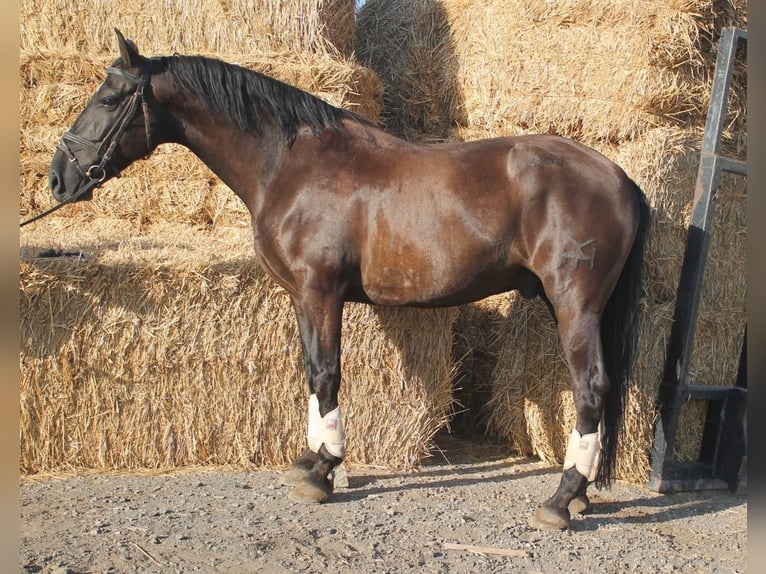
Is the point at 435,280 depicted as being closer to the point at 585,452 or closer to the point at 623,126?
the point at 585,452

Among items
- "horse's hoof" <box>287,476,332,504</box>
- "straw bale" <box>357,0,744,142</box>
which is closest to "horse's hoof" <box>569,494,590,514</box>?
"horse's hoof" <box>287,476,332,504</box>

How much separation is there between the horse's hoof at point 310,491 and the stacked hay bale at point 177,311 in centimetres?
58

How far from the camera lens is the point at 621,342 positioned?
3.46 meters

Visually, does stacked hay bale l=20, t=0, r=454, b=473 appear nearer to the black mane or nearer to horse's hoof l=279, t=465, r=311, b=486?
horse's hoof l=279, t=465, r=311, b=486

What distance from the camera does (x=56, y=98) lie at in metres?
4.50

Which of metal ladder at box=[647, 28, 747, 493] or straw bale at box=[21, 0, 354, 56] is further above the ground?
straw bale at box=[21, 0, 354, 56]

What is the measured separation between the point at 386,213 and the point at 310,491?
4.70ft

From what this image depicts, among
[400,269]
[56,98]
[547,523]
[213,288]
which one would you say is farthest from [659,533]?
[56,98]

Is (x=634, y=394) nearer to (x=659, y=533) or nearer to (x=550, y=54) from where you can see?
(x=659, y=533)

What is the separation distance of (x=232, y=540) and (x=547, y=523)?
146cm

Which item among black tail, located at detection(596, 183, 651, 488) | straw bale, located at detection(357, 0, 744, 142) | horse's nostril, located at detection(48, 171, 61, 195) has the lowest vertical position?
black tail, located at detection(596, 183, 651, 488)

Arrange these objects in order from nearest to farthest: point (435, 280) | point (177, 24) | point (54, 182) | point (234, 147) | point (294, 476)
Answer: point (54, 182)
point (435, 280)
point (234, 147)
point (294, 476)
point (177, 24)

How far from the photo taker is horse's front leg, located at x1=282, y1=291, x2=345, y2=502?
337 cm

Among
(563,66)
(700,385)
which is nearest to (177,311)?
(563,66)
